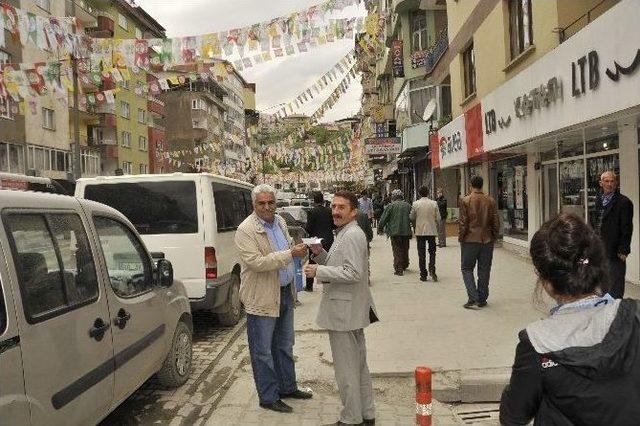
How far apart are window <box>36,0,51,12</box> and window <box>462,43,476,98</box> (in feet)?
72.5

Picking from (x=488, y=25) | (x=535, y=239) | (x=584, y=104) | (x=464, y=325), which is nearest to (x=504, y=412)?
(x=535, y=239)

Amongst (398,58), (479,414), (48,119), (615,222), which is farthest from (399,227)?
(48,119)

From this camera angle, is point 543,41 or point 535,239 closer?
point 535,239

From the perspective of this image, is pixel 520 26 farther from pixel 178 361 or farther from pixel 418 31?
pixel 418 31

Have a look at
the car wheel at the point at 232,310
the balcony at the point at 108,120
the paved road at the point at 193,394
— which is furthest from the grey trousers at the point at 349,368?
the balcony at the point at 108,120

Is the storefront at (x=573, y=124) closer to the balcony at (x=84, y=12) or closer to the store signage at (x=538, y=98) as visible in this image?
the store signage at (x=538, y=98)

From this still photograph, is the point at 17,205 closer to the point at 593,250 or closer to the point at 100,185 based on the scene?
the point at 593,250

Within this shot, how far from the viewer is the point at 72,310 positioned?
326cm

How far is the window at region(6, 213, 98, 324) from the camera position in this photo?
9.48ft

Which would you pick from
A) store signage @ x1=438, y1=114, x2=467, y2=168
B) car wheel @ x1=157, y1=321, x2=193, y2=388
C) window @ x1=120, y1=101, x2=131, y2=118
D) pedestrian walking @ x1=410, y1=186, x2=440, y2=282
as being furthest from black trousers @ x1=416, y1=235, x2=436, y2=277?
window @ x1=120, y1=101, x2=131, y2=118

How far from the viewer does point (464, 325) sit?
709 centimetres

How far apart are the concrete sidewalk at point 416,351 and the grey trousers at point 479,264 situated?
0.24m

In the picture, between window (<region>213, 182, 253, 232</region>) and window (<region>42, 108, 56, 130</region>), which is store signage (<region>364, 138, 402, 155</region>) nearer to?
window (<region>42, 108, 56, 130</region>)

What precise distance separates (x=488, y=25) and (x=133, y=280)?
12.4 m
